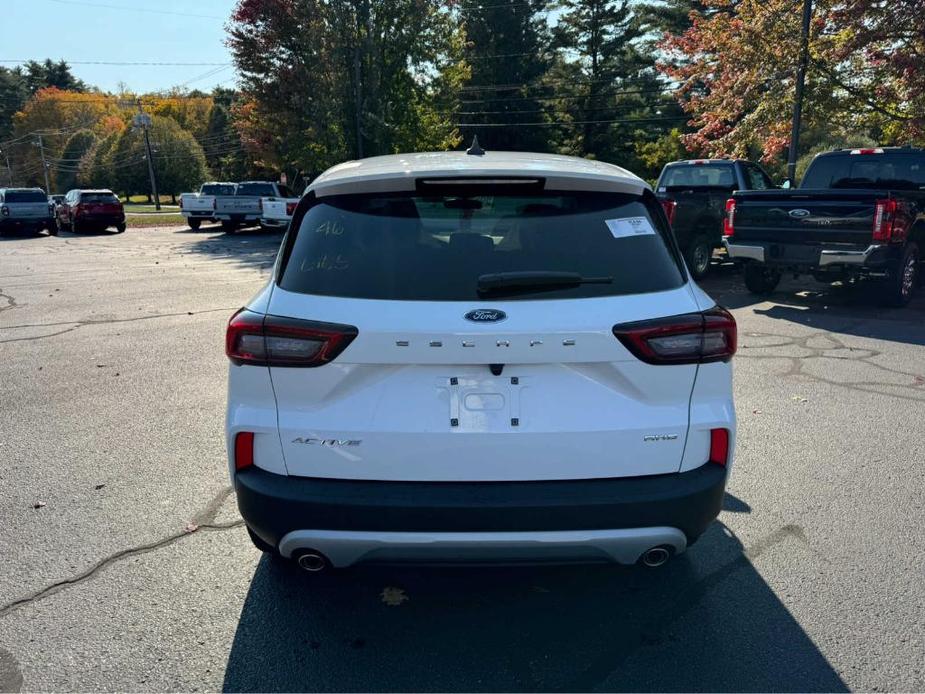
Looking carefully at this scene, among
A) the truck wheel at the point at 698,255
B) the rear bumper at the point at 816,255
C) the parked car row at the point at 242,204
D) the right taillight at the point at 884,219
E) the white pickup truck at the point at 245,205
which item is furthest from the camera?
the white pickup truck at the point at 245,205

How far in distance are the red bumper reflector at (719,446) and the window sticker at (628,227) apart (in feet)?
2.70

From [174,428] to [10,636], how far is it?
256 centimetres

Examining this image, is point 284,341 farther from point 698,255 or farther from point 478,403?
point 698,255

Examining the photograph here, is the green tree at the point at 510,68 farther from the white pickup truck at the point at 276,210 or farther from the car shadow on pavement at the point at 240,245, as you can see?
the white pickup truck at the point at 276,210

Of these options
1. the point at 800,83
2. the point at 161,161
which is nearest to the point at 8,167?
the point at 161,161

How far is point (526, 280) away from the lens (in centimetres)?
263

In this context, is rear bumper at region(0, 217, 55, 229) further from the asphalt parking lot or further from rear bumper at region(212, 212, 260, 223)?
the asphalt parking lot

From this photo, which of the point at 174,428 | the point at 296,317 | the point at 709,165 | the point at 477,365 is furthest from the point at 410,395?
the point at 709,165

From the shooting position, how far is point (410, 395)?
101 inches

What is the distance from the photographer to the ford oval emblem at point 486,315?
2539 millimetres

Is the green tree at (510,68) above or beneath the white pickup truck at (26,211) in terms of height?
above

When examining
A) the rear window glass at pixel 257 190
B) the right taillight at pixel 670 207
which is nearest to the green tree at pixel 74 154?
the rear window glass at pixel 257 190

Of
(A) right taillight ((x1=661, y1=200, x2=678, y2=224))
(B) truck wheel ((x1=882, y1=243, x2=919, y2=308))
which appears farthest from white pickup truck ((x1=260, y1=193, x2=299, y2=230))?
(B) truck wheel ((x1=882, y1=243, x2=919, y2=308))

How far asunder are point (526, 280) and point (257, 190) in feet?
89.8
